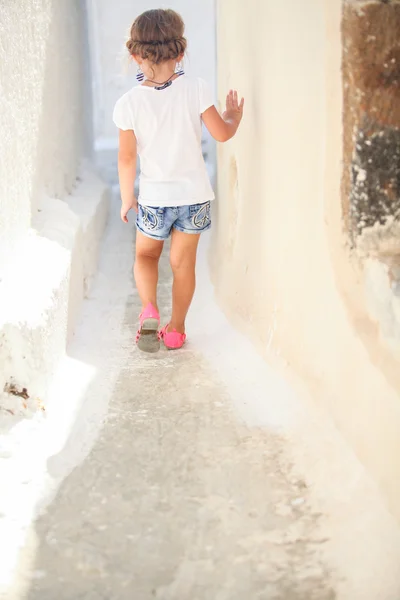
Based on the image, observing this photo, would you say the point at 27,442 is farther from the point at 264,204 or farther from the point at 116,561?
the point at 264,204

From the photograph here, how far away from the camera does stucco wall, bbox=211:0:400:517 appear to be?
1.52m

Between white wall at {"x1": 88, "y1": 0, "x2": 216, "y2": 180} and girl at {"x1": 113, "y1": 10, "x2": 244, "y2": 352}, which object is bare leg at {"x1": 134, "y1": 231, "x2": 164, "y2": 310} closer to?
girl at {"x1": 113, "y1": 10, "x2": 244, "y2": 352}

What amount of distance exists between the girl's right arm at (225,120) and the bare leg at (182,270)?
1.19ft

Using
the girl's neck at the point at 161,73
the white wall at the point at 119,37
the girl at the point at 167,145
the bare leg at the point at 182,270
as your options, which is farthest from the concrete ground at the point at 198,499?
the white wall at the point at 119,37

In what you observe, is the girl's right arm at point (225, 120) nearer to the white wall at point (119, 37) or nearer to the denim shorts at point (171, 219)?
the denim shorts at point (171, 219)

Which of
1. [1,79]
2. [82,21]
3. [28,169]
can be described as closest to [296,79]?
[1,79]

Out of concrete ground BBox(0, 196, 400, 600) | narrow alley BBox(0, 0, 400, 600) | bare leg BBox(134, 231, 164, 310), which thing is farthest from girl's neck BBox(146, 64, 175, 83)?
concrete ground BBox(0, 196, 400, 600)

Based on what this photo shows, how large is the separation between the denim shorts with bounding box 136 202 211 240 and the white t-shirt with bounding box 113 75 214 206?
0.03 meters

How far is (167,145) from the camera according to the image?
240 centimetres

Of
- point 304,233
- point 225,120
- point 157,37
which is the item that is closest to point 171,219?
point 225,120

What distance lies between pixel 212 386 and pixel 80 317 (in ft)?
3.02

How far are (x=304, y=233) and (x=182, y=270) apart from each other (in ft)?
2.52

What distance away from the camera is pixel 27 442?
177 centimetres

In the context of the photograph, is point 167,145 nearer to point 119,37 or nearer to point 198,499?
point 198,499
